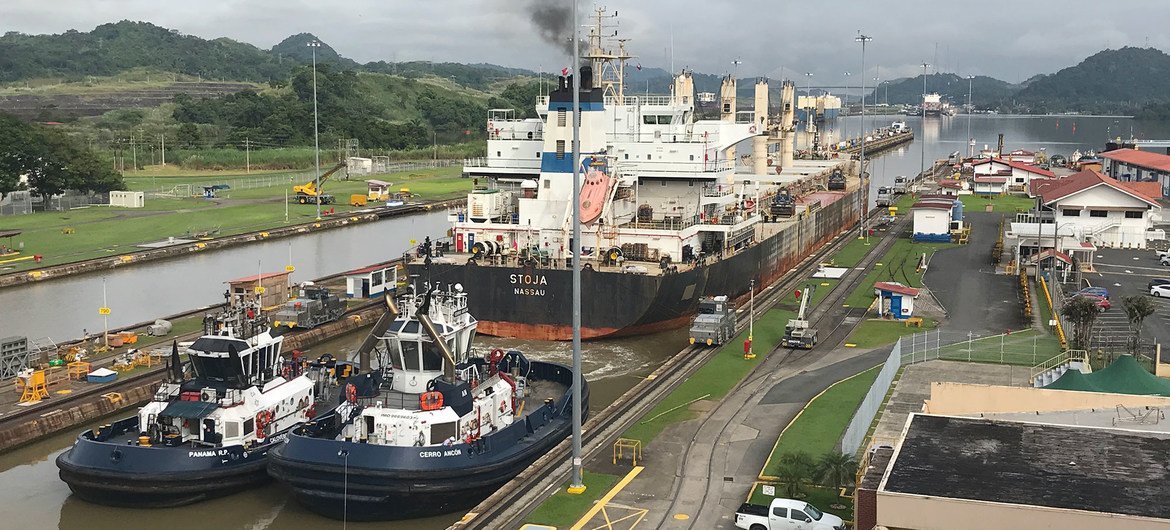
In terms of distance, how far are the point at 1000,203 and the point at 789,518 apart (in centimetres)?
6744

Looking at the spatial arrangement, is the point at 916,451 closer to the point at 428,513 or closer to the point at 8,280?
the point at 428,513

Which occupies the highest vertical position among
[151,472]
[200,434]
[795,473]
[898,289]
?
[898,289]

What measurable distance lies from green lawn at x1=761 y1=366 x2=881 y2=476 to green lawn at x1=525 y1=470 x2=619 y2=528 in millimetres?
3156

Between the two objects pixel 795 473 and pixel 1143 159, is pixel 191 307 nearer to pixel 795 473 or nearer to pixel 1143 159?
pixel 795 473

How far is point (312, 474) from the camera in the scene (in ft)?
64.4

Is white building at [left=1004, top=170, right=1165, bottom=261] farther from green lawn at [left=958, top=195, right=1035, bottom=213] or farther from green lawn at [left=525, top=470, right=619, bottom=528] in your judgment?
green lawn at [left=525, top=470, right=619, bottom=528]

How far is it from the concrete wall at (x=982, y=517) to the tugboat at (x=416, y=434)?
8479 millimetres

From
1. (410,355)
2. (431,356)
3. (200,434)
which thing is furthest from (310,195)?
(431,356)

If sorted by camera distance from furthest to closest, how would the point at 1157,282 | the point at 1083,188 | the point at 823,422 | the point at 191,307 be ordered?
the point at 1083,188 < the point at 191,307 < the point at 1157,282 < the point at 823,422

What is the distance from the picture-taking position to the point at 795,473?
18.8m

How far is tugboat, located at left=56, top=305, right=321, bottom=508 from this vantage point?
66.4 ft

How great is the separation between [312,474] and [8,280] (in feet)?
107

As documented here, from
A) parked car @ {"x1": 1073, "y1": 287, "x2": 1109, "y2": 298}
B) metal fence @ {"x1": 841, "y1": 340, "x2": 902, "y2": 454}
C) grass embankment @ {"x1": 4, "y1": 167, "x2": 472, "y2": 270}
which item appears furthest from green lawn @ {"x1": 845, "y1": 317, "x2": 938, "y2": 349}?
grass embankment @ {"x1": 4, "y1": 167, "x2": 472, "y2": 270}

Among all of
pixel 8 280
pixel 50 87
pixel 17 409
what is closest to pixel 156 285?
Answer: pixel 8 280
